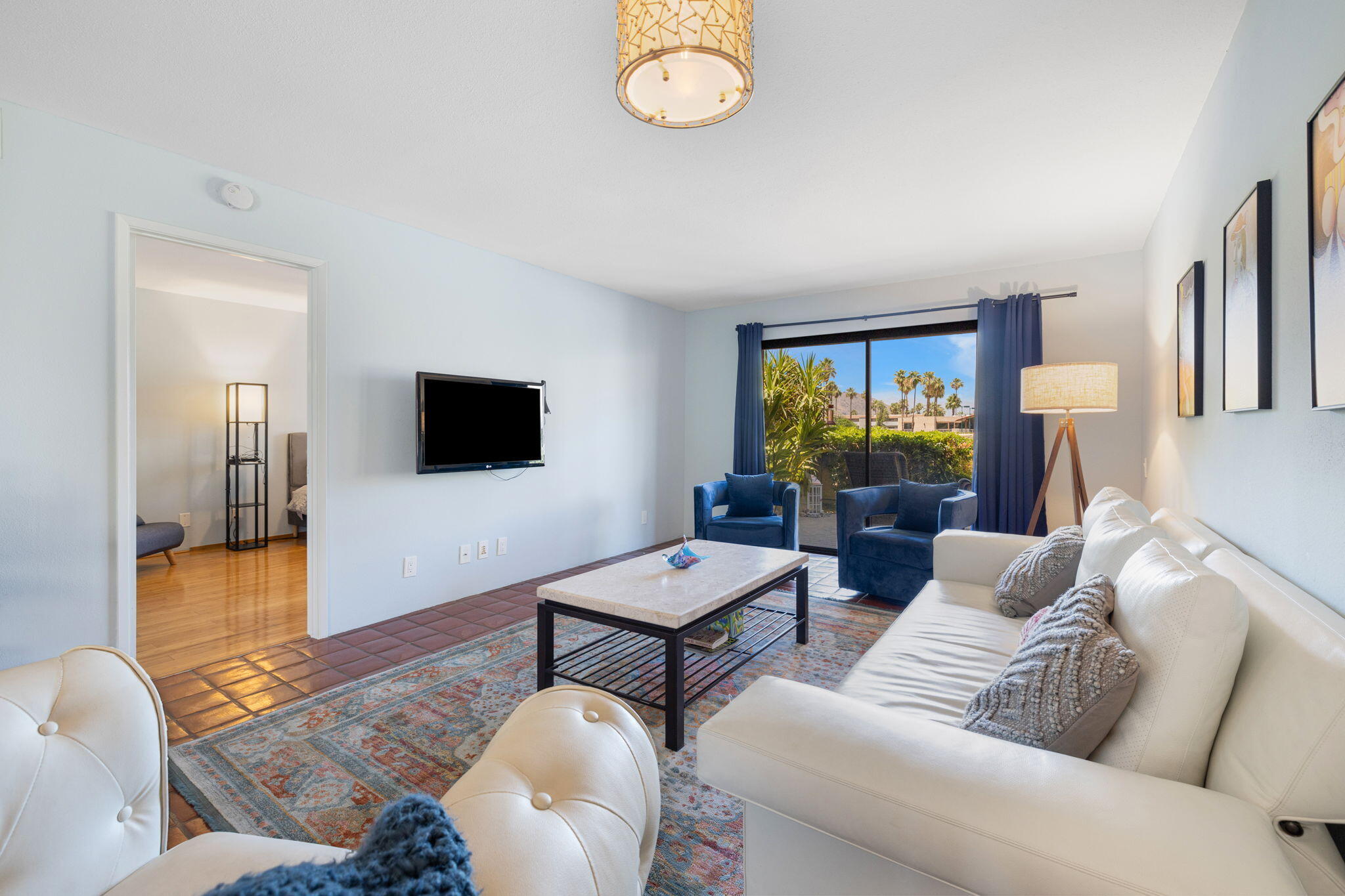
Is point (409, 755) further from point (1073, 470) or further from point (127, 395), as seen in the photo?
point (1073, 470)

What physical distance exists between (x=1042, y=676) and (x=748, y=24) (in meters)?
1.62

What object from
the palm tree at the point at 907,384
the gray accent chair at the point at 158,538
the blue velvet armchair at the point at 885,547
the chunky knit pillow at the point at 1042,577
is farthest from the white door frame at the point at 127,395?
the palm tree at the point at 907,384

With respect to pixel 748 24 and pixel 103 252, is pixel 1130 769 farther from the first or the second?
pixel 103 252

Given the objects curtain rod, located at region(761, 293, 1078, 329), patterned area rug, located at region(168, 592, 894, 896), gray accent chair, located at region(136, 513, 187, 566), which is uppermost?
curtain rod, located at region(761, 293, 1078, 329)

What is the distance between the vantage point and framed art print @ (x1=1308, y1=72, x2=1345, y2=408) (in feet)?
3.46

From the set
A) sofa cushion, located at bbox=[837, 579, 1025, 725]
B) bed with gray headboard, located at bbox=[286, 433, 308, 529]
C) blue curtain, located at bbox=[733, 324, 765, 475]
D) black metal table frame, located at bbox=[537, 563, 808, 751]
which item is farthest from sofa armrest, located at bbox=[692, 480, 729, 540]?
bed with gray headboard, located at bbox=[286, 433, 308, 529]

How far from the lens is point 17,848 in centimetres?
71

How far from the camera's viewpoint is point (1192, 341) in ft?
7.46

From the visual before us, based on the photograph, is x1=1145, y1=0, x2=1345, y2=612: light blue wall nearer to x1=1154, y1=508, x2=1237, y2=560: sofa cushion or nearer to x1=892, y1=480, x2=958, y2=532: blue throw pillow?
x1=1154, y1=508, x2=1237, y2=560: sofa cushion

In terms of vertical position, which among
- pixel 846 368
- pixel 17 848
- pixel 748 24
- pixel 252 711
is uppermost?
pixel 748 24

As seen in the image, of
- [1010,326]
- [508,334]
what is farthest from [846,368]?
[508,334]

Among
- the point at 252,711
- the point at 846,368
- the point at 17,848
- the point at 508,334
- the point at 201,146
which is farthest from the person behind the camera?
the point at 846,368

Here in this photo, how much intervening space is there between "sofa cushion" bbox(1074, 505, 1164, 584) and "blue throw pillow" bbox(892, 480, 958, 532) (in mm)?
1874

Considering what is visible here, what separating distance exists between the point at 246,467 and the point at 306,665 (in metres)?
4.19
